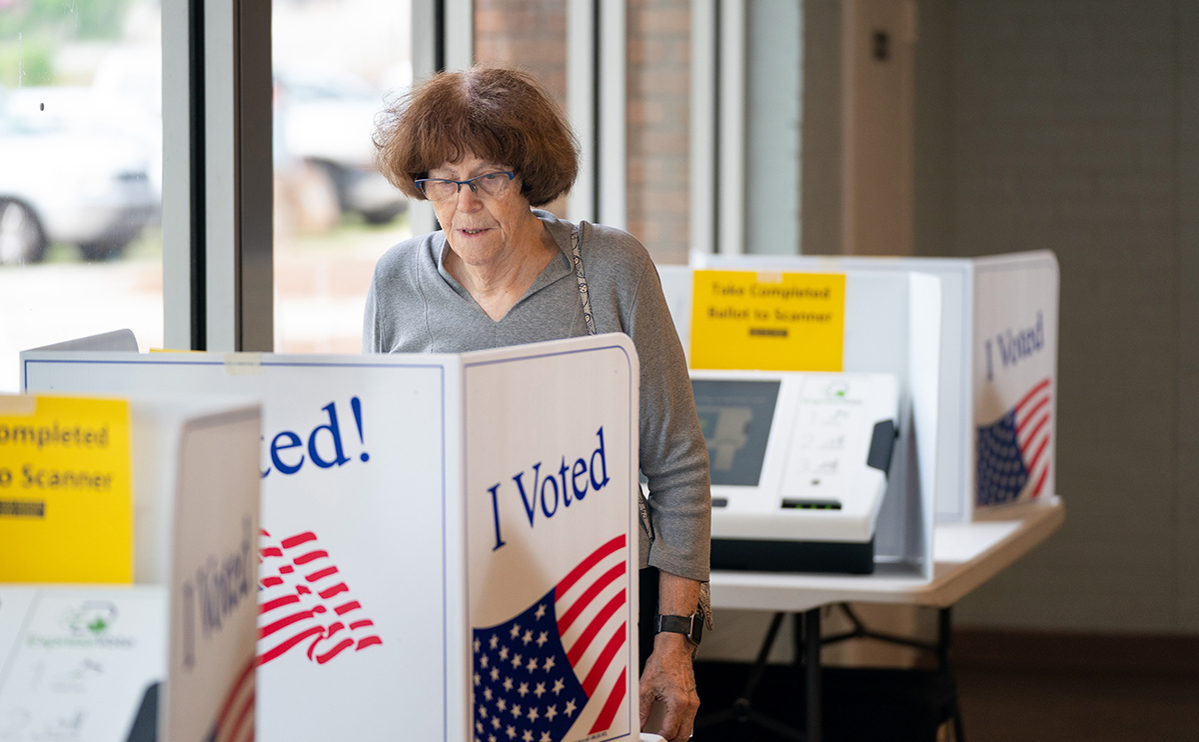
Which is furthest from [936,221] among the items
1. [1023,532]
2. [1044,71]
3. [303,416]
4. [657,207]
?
[303,416]

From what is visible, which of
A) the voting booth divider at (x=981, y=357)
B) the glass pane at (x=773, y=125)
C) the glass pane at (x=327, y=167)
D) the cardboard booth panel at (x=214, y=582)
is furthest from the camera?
the glass pane at (x=773, y=125)

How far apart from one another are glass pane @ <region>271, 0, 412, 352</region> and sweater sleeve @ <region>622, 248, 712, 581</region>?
2.53 feet

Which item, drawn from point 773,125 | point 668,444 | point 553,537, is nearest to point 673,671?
point 668,444

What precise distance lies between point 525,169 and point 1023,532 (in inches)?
59.6

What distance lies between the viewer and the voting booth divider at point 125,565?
727mm

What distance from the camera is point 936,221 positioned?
4.67 meters

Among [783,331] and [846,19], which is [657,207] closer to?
[846,19]

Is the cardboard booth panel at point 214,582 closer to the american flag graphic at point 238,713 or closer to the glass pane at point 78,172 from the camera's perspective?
the american flag graphic at point 238,713

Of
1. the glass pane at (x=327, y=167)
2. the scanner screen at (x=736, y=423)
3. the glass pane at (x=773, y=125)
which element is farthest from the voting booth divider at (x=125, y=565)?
the glass pane at (x=773, y=125)

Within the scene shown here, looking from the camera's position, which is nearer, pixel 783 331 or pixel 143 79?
pixel 143 79

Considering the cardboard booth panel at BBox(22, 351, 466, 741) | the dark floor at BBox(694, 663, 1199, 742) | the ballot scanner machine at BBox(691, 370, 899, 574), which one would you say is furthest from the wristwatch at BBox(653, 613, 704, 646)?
the dark floor at BBox(694, 663, 1199, 742)

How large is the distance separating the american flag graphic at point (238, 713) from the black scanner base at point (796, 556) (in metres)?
1.33

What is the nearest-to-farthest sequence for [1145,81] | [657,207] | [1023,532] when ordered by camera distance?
[1023,532] → [657,207] → [1145,81]

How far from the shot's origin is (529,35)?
3092 mm
